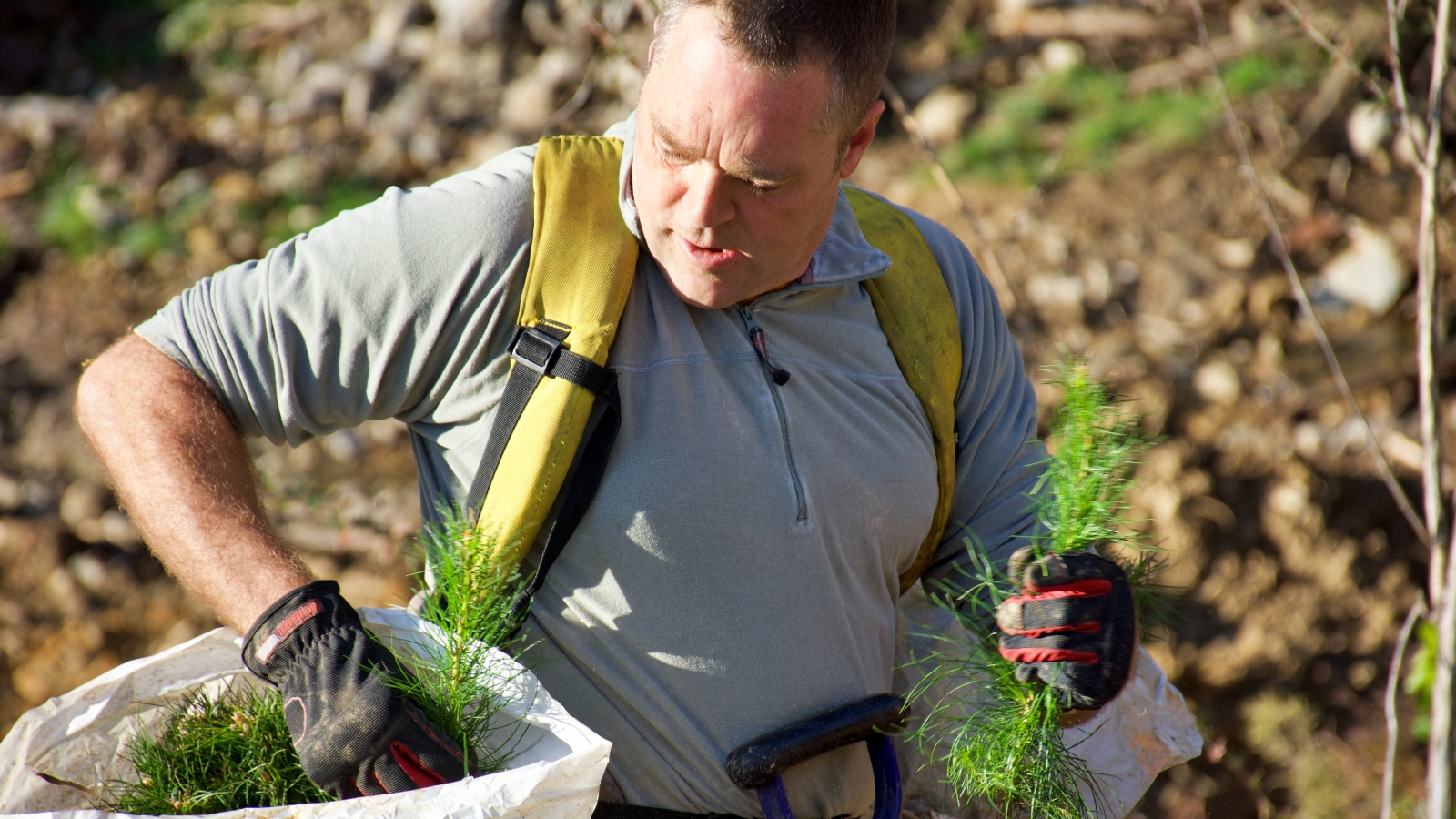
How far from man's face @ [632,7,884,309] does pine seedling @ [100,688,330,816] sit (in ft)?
3.18

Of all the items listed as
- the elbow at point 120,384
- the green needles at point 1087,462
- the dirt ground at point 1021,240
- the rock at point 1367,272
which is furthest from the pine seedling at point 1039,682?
the rock at point 1367,272

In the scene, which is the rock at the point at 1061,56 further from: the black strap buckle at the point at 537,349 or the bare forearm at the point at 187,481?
the bare forearm at the point at 187,481

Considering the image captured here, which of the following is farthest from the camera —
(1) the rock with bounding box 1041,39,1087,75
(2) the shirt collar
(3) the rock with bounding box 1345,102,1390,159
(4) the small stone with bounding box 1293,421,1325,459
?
(1) the rock with bounding box 1041,39,1087,75

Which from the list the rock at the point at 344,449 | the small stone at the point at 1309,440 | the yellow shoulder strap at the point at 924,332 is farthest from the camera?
the rock at the point at 344,449

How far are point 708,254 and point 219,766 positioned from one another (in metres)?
1.13

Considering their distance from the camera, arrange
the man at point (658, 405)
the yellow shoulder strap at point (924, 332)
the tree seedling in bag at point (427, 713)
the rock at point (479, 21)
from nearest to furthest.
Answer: the tree seedling in bag at point (427, 713), the man at point (658, 405), the yellow shoulder strap at point (924, 332), the rock at point (479, 21)

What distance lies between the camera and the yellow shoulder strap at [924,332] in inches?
77.4

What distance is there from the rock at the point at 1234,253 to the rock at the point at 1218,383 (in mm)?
499

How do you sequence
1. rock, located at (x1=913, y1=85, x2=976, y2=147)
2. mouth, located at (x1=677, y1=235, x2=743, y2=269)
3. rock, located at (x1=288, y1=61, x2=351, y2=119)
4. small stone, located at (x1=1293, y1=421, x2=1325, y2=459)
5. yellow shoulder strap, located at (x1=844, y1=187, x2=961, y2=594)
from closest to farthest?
mouth, located at (x1=677, y1=235, x2=743, y2=269), yellow shoulder strap, located at (x1=844, y1=187, x2=961, y2=594), small stone, located at (x1=1293, y1=421, x2=1325, y2=459), rock, located at (x1=913, y1=85, x2=976, y2=147), rock, located at (x1=288, y1=61, x2=351, y2=119)

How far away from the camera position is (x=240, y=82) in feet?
18.9

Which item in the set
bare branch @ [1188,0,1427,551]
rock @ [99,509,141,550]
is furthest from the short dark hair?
rock @ [99,509,141,550]

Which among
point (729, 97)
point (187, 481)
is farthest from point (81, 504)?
point (729, 97)

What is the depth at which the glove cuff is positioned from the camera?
4.94 feet

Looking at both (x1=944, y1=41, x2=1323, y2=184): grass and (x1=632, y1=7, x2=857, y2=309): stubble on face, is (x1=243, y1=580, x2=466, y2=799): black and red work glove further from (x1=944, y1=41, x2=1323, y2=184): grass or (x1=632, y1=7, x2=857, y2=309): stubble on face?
(x1=944, y1=41, x2=1323, y2=184): grass
